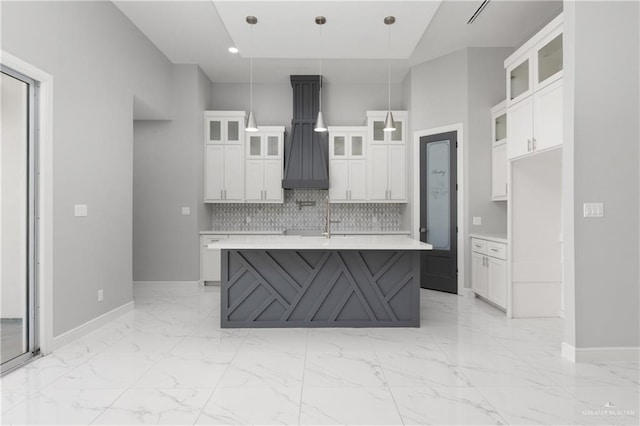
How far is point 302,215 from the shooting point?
21.6 feet

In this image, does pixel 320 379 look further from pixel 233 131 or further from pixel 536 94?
pixel 233 131

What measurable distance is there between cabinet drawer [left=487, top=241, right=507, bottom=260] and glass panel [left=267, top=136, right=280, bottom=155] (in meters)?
3.53

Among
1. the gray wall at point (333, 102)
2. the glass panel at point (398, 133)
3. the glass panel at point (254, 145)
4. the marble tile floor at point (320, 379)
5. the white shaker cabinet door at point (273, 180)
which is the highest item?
Result: the gray wall at point (333, 102)

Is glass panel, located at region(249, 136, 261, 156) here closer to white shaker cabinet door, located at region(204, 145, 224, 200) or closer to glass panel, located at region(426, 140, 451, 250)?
white shaker cabinet door, located at region(204, 145, 224, 200)

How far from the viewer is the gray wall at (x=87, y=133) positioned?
3115 millimetres

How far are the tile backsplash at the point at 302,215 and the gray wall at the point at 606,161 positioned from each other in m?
3.73

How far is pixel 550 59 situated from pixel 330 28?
2.29 metres

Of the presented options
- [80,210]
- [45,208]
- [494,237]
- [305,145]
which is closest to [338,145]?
[305,145]

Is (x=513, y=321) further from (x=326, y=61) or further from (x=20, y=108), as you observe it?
(x=20, y=108)

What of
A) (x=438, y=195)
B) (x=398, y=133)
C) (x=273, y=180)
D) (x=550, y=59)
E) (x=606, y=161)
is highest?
(x=550, y=59)

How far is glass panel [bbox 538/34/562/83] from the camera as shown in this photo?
10.8ft

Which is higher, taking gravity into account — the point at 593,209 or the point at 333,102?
the point at 333,102

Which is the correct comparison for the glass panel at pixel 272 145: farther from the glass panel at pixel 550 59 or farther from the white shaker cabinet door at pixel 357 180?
the glass panel at pixel 550 59

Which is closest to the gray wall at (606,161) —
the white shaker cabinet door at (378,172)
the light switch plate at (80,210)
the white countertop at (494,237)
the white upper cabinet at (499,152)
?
the white countertop at (494,237)
